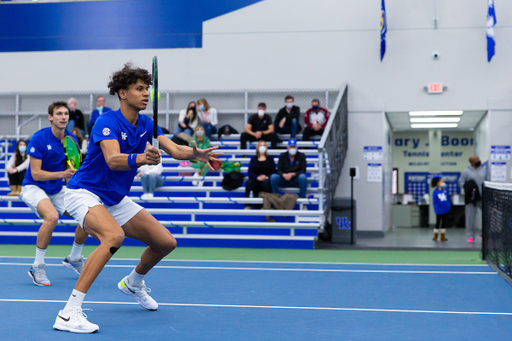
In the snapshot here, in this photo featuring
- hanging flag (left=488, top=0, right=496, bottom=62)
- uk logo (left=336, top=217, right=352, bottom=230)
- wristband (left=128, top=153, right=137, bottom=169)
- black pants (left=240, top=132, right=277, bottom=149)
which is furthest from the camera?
black pants (left=240, top=132, right=277, bottom=149)

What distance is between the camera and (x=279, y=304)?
211 inches

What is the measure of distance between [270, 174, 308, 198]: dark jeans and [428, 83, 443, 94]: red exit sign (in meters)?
5.11

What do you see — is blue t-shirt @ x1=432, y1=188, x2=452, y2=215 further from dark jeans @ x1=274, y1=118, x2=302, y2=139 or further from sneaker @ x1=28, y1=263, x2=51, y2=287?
sneaker @ x1=28, y1=263, x2=51, y2=287

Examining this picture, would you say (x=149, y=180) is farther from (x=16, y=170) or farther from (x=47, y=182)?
(x=47, y=182)

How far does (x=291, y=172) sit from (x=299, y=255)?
2404 mm

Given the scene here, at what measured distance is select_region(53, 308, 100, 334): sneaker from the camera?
4172 millimetres

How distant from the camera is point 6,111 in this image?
17.2 m

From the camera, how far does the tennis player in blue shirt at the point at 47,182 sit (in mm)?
6517

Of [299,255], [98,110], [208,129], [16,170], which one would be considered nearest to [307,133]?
[208,129]

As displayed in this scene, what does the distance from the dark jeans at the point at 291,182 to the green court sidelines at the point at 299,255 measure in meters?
1.53

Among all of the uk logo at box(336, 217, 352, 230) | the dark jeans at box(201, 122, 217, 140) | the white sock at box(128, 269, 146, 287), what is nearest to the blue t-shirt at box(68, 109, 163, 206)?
the white sock at box(128, 269, 146, 287)

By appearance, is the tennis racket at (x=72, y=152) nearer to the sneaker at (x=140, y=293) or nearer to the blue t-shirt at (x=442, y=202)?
the sneaker at (x=140, y=293)

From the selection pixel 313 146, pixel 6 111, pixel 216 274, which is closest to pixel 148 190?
pixel 313 146

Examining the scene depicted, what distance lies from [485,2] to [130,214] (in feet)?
42.2
